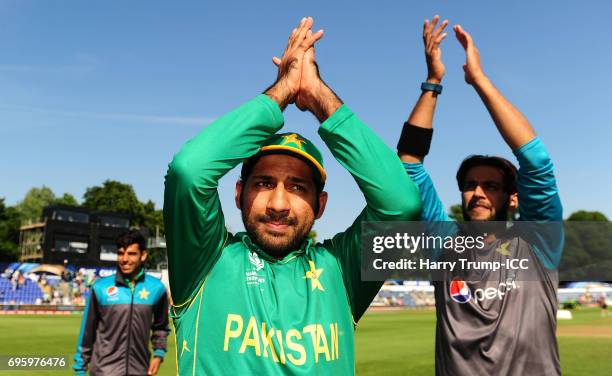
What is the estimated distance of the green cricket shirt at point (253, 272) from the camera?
2.44m

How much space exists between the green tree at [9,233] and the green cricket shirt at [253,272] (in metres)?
82.7

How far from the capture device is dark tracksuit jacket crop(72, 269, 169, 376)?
6.98 metres

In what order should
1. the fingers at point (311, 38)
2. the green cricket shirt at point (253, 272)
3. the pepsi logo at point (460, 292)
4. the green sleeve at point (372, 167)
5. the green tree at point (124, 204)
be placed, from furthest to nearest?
the green tree at point (124, 204)
the pepsi logo at point (460, 292)
the fingers at point (311, 38)
the green sleeve at point (372, 167)
the green cricket shirt at point (253, 272)

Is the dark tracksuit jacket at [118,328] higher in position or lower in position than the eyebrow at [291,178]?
lower

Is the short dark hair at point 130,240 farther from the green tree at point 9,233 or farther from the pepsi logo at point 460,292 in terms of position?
the green tree at point 9,233

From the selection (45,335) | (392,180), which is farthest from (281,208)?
(45,335)

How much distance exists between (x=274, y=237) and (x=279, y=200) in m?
0.17

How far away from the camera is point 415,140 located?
11.3 ft

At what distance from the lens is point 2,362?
1201 centimetres

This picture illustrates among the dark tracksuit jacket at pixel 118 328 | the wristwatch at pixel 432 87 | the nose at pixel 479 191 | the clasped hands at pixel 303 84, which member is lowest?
the dark tracksuit jacket at pixel 118 328

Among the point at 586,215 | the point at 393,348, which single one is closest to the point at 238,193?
the point at 393,348

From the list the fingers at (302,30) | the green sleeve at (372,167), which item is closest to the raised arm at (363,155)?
the green sleeve at (372,167)

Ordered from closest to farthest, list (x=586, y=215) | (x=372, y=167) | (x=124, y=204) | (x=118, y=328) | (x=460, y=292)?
(x=372, y=167)
(x=460, y=292)
(x=118, y=328)
(x=124, y=204)
(x=586, y=215)

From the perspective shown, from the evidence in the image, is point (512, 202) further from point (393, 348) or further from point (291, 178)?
point (393, 348)
